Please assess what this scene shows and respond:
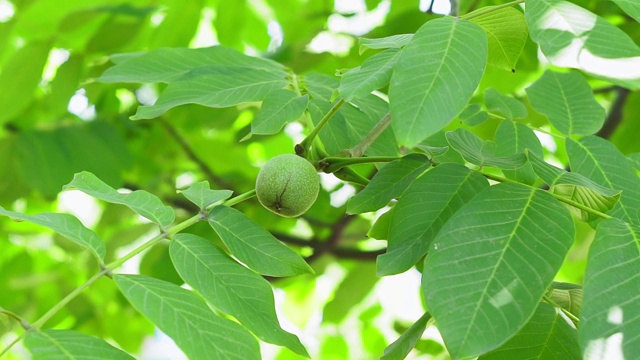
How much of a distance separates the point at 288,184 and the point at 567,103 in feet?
1.91

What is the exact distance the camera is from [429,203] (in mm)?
1063

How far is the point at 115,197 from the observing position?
108cm

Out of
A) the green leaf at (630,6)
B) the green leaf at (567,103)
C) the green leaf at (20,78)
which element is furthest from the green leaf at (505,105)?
the green leaf at (20,78)

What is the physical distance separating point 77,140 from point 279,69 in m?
1.03

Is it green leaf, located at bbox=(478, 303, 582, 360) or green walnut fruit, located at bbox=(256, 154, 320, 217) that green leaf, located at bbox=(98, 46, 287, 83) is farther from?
green leaf, located at bbox=(478, 303, 582, 360)

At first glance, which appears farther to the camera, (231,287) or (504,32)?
(504,32)

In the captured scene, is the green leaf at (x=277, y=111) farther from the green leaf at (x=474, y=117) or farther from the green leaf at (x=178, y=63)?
the green leaf at (x=474, y=117)

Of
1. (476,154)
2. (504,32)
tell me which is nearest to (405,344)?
(476,154)

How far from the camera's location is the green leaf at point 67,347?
868 millimetres

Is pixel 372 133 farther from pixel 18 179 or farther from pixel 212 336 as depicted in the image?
pixel 18 179

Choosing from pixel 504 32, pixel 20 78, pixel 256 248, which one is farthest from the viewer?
pixel 20 78

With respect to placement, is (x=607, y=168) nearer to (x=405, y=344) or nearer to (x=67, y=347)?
(x=405, y=344)

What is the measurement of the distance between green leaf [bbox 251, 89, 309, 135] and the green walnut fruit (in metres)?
0.06

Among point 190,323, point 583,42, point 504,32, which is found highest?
point 583,42
